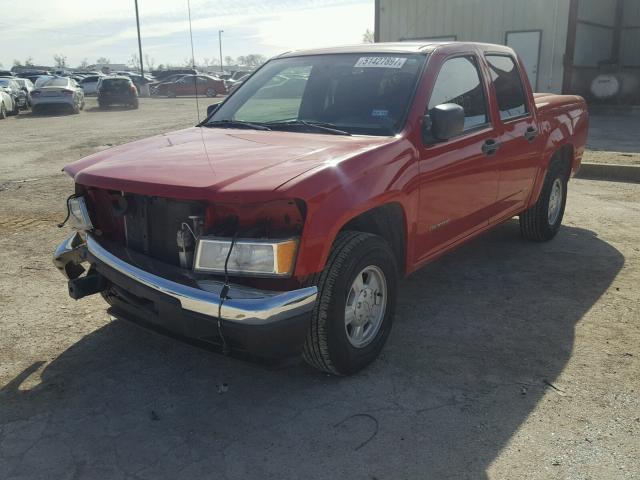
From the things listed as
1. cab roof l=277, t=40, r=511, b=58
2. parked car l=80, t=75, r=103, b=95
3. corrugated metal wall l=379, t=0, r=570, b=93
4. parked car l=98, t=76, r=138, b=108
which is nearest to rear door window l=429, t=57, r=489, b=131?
cab roof l=277, t=40, r=511, b=58

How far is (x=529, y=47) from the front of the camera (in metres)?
19.2

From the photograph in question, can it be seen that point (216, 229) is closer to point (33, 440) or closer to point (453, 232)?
point (33, 440)

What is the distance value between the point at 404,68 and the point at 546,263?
2.47 m

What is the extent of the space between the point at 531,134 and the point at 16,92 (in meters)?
23.7

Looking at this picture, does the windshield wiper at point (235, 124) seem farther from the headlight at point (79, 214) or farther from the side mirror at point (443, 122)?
the headlight at point (79, 214)

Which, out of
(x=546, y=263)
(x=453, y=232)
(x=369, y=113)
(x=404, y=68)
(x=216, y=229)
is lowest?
(x=546, y=263)

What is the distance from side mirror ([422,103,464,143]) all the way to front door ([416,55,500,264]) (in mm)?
82

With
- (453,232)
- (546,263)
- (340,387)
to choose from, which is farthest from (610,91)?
(340,387)

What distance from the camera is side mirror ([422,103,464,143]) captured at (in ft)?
12.1

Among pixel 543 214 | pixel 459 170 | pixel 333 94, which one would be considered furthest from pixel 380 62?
pixel 543 214

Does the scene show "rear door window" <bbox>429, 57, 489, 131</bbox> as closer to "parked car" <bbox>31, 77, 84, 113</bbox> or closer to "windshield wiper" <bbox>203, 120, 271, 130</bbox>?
"windshield wiper" <bbox>203, 120, 271, 130</bbox>

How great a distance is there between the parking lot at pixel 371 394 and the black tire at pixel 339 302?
0.54 ft

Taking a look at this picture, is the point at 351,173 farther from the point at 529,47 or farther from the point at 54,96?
the point at 54,96

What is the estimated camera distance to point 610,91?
19.5 meters
